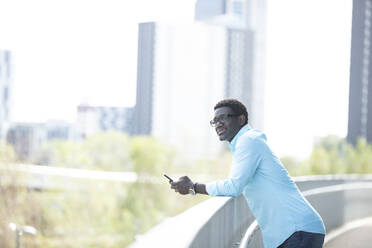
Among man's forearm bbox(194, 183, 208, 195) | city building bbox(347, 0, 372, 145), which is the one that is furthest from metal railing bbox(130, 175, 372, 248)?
city building bbox(347, 0, 372, 145)

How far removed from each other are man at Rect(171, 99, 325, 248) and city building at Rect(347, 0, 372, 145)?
4080 inches

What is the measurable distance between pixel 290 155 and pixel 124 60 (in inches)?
1826

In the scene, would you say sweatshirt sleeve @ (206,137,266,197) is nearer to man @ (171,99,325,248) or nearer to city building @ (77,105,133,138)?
man @ (171,99,325,248)

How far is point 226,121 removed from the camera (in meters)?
3.46

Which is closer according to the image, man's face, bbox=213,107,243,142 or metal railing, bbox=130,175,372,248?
metal railing, bbox=130,175,372,248

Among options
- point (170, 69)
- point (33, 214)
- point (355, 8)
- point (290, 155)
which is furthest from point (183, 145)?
point (33, 214)

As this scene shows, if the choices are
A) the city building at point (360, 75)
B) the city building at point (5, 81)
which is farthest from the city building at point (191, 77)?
the city building at point (5, 81)

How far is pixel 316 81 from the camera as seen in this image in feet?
334

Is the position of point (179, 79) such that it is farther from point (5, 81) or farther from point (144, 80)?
point (5, 81)

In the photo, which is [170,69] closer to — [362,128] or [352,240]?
[362,128]

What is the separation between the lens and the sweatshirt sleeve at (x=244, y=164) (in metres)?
3.27

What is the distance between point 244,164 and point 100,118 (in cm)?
18891

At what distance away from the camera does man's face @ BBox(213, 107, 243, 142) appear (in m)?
3.45

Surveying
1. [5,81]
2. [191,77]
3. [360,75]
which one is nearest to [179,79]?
[191,77]
